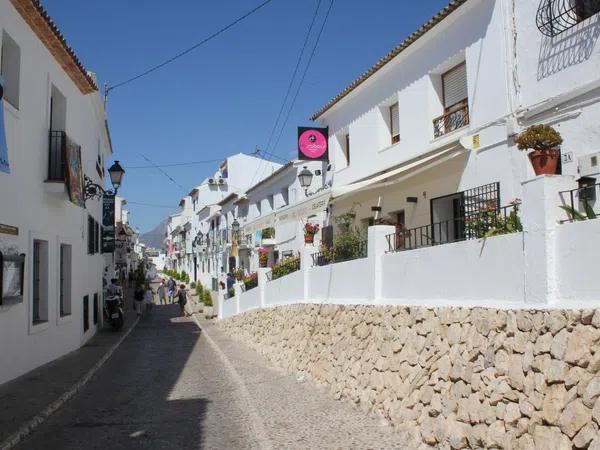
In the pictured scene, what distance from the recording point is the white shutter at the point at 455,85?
1177cm

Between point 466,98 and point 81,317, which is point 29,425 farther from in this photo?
point 466,98

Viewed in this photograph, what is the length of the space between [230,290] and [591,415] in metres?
20.2

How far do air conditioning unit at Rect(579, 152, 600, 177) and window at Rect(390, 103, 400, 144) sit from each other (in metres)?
6.33

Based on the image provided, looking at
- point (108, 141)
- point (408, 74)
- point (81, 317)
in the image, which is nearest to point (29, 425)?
point (81, 317)

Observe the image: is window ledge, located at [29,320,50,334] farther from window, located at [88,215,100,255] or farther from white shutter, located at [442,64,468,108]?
white shutter, located at [442,64,468,108]

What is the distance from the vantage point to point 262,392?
1035 cm

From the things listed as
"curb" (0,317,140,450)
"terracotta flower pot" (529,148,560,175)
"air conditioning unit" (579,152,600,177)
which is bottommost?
"curb" (0,317,140,450)

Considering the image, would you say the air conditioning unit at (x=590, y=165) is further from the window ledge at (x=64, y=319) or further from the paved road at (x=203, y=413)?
the window ledge at (x=64, y=319)

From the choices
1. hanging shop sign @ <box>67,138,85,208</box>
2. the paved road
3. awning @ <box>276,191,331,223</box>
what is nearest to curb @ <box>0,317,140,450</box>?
the paved road

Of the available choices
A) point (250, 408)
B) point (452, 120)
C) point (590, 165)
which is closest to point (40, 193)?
point (250, 408)

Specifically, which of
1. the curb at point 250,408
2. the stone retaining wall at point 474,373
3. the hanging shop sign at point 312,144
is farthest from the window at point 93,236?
the stone retaining wall at point 474,373

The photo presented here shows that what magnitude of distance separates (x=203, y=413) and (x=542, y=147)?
5.81m

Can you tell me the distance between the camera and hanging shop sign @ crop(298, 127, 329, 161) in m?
17.9

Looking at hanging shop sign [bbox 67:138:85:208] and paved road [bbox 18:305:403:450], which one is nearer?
paved road [bbox 18:305:403:450]
